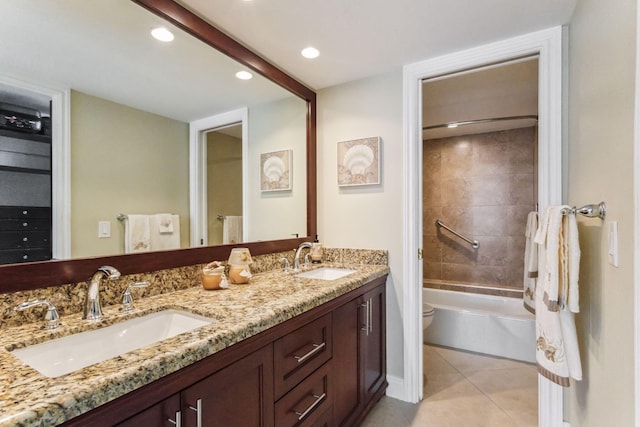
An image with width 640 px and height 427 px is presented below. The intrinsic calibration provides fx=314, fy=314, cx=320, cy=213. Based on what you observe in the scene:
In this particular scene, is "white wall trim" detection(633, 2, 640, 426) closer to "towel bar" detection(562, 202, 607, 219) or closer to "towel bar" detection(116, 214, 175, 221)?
"towel bar" detection(562, 202, 607, 219)

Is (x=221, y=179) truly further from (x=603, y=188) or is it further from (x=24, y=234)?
(x=603, y=188)

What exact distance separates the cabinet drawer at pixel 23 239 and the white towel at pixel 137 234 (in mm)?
271

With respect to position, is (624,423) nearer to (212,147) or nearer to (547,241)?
(547,241)

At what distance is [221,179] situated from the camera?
1.88m

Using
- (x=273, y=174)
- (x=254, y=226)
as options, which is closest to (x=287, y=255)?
(x=254, y=226)

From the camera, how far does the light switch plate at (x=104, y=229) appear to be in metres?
1.27

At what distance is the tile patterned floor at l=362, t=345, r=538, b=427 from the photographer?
6.34 feet

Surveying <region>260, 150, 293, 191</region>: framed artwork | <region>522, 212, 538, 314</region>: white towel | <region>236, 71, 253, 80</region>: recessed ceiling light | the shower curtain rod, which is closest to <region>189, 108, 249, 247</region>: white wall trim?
<region>236, 71, 253, 80</region>: recessed ceiling light

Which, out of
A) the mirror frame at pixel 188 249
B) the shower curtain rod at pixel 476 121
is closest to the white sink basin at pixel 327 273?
the mirror frame at pixel 188 249

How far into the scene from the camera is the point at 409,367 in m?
2.14

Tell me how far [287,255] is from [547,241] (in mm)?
1543

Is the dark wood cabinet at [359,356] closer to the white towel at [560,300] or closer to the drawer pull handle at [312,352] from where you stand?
the drawer pull handle at [312,352]

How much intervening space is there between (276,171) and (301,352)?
1.33 m

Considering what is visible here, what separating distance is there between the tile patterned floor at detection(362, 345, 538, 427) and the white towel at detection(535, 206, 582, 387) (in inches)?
30.3
